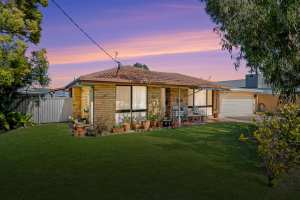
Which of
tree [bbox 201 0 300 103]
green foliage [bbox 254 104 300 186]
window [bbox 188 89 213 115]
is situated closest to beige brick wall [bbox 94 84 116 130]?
tree [bbox 201 0 300 103]

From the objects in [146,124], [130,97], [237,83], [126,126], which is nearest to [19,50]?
[130,97]

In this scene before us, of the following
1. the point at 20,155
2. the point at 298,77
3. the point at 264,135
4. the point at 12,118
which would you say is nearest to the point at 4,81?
the point at 12,118

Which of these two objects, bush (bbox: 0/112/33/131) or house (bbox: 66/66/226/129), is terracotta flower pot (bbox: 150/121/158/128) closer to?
house (bbox: 66/66/226/129)

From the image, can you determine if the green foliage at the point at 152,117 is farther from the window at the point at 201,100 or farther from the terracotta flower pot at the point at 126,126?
the window at the point at 201,100

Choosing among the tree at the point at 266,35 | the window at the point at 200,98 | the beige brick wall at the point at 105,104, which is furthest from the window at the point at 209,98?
the tree at the point at 266,35

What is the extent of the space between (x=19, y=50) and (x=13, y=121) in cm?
445

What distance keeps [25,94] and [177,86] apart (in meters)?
10.3

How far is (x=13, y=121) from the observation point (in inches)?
624

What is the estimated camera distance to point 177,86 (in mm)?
17594

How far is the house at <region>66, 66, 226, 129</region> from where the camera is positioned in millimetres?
14688

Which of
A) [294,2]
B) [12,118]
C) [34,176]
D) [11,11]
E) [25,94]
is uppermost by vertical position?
[11,11]

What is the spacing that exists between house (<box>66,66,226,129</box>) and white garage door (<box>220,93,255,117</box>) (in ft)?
17.3

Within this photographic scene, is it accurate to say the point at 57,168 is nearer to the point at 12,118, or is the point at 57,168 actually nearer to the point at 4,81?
the point at 4,81

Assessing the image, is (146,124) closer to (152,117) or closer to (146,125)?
(146,125)
